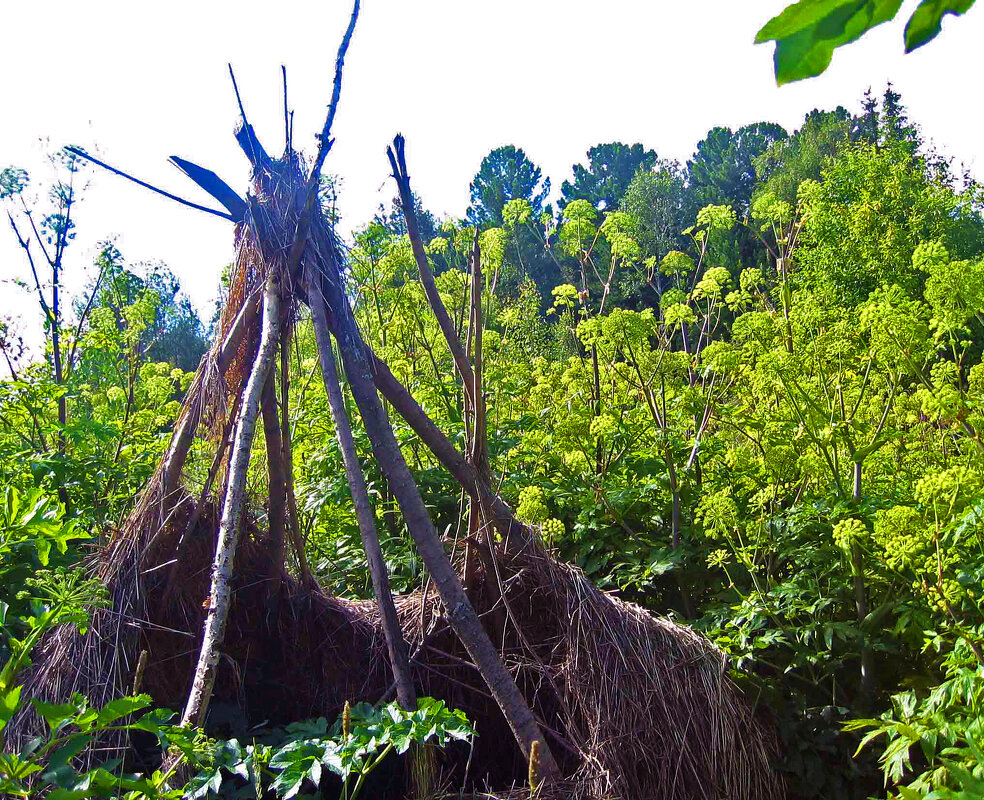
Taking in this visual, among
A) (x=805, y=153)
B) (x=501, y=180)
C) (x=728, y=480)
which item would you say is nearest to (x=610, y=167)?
(x=501, y=180)

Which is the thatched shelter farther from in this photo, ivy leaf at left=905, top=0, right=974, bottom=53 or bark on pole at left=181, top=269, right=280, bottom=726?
ivy leaf at left=905, top=0, right=974, bottom=53

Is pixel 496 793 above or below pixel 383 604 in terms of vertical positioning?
below

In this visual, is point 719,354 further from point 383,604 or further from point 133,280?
point 133,280

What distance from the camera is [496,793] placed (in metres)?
2.60

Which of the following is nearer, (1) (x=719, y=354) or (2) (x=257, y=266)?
(2) (x=257, y=266)

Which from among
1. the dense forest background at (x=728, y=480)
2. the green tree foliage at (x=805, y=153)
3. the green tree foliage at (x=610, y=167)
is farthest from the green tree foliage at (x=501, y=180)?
the dense forest background at (x=728, y=480)

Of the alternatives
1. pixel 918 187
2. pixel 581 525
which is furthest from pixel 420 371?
pixel 918 187

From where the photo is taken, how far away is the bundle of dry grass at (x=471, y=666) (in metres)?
2.73

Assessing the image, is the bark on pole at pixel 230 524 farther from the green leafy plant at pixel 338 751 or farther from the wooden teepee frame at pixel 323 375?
the green leafy plant at pixel 338 751

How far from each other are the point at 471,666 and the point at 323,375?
3.89 ft

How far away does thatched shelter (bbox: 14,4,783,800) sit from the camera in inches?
107

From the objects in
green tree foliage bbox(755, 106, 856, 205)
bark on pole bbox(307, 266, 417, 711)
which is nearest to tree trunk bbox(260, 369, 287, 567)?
bark on pole bbox(307, 266, 417, 711)

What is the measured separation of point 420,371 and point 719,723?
3006 mm

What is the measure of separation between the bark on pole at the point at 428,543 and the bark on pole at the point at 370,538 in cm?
7
